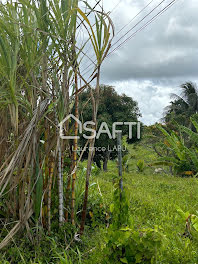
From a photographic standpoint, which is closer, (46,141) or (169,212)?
(46,141)

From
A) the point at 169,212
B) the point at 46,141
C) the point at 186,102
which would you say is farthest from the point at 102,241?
the point at 186,102

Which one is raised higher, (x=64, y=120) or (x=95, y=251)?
(x=64, y=120)

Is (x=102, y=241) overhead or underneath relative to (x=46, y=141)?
underneath

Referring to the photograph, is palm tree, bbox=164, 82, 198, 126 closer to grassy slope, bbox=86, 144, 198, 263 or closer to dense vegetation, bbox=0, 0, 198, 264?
grassy slope, bbox=86, 144, 198, 263

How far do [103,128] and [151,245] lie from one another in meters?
8.64

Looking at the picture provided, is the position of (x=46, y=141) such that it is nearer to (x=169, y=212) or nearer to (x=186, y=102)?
(x=169, y=212)

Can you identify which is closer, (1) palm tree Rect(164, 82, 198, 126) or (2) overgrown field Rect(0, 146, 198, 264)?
(2) overgrown field Rect(0, 146, 198, 264)

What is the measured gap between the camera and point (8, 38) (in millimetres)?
2043

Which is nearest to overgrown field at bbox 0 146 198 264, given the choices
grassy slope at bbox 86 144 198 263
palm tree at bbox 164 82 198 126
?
grassy slope at bbox 86 144 198 263

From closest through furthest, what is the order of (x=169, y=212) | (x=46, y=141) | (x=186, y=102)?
(x=46, y=141) < (x=169, y=212) < (x=186, y=102)

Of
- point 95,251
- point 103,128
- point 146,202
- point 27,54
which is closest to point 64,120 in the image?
point 27,54

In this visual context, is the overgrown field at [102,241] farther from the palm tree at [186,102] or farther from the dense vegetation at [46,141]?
the palm tree at [186,102]

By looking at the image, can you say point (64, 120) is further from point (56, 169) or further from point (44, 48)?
point (44, 48)

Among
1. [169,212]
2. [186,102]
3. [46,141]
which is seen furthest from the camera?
[186,102]
